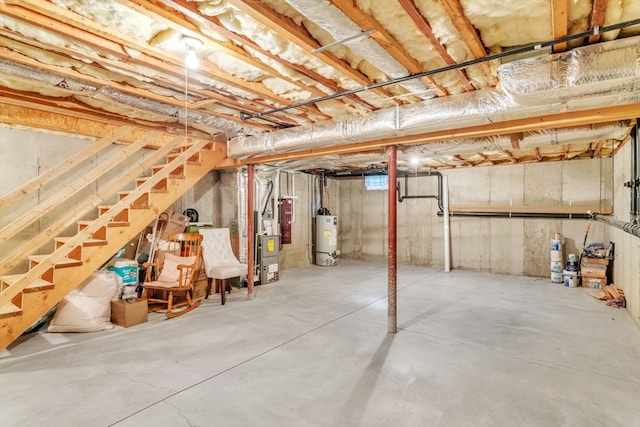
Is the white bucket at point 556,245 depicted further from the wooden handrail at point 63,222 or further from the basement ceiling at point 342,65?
the wooden handrail at point 63,222

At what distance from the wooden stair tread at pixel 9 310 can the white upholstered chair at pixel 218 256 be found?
6.68 ft

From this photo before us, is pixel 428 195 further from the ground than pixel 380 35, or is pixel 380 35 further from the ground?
pixel 380 35

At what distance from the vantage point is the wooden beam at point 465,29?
1.76 metres

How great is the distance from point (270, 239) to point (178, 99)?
123 inches

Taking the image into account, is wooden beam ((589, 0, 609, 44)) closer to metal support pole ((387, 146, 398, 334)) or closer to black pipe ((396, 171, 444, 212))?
metal support pole ((387, 146, 398, 334))

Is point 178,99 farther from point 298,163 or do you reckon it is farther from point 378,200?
point 378,200

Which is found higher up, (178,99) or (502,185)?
(178,99)

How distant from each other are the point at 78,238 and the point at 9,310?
32.5 inches

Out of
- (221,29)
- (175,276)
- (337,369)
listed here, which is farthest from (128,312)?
(221,29)

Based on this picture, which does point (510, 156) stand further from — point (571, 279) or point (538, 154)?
point (571, 279)

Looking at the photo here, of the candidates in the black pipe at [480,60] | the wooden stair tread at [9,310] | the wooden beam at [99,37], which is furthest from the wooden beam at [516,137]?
the wooden stair tread at [9,310]

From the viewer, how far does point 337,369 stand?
2.66 meters

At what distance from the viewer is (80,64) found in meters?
2.61

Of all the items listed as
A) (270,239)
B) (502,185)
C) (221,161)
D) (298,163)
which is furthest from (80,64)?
(502,185)
